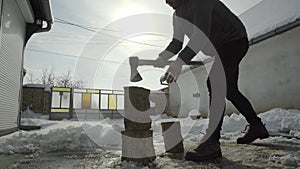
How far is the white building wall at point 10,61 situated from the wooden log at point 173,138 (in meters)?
2.86

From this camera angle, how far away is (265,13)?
6395 millimetres

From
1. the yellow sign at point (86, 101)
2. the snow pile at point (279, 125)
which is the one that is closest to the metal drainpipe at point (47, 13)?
the snow pile at point (279, 125)

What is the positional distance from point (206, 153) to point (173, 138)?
492 mm

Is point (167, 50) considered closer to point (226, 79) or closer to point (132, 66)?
point (132, 66)

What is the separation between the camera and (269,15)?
19.5 ft

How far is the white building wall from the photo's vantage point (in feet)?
12.2

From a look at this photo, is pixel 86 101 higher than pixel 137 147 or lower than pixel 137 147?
higher

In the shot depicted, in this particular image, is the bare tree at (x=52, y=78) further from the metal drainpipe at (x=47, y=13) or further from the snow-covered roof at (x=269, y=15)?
the snow-covered roof at (x=269, y=15)

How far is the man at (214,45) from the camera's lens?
5.44ft

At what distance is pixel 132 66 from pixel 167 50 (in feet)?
1.36

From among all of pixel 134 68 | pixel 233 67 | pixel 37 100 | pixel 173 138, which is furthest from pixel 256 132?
pixel 37 100

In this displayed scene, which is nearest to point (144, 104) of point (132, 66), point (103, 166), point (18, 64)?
point (132, 66)

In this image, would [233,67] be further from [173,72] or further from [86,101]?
[86,101]

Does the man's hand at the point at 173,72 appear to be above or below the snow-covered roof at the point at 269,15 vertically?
below
